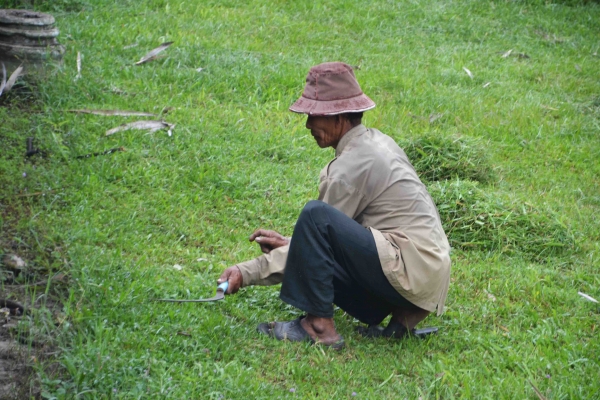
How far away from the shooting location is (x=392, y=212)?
12.6ft

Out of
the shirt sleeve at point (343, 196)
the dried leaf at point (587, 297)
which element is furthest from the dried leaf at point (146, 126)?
the dried leaf at point (587, 297)

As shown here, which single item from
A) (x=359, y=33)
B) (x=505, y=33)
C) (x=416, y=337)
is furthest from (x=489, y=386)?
(x=505, y=33)

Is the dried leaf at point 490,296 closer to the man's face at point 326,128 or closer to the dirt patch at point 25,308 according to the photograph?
the man's face at point 326,128

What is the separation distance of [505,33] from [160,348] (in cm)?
846

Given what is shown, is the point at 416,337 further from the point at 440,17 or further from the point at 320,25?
the point at 440,17

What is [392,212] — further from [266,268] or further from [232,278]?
[232,278]

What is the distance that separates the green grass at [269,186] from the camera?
147 inches

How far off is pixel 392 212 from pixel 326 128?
574mm

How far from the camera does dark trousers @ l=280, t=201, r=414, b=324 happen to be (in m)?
3.72

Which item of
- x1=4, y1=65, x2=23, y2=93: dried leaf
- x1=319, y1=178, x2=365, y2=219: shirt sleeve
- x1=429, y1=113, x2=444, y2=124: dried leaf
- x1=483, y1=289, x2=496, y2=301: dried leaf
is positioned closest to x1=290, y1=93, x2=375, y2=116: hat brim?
x1=319, y1=178, x2=365, y2=219: shirt sleeve

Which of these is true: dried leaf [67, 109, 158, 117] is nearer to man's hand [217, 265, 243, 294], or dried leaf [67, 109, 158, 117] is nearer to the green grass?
the green grass

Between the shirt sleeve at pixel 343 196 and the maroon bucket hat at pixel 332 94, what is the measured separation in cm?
37

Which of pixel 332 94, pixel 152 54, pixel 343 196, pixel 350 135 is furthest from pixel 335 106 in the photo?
pixel 152 54

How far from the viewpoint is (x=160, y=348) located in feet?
12.1
